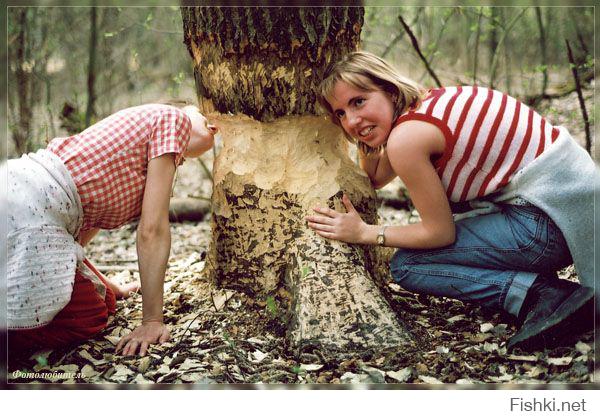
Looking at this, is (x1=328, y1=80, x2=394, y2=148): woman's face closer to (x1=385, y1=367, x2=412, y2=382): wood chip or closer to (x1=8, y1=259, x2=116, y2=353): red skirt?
(x1=385, y1=367, x2=412, y2=382): wood chip

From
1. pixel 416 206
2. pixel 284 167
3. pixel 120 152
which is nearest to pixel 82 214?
pixel 120 152

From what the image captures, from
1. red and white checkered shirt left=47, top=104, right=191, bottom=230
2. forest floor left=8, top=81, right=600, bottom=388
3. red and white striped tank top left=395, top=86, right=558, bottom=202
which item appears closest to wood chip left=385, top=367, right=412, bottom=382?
forest floor left=8, top=81, right=600, bottom=388

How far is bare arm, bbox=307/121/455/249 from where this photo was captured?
1966 millimetres

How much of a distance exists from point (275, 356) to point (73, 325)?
2.44 feet

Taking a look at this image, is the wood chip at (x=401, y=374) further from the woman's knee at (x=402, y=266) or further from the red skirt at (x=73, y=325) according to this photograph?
the red skirt at (x=73, y=325)

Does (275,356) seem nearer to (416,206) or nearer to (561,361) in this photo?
(416,206)

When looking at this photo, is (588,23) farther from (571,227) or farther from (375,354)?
(375,354)

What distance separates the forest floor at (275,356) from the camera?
1899 mm

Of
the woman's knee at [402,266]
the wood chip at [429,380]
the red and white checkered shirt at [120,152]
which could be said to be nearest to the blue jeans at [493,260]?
the woman's knee at [402,266]

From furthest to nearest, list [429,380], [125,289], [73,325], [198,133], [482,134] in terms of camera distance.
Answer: [125,289] < [198,133] < [73,325] < [482,134] < [429,380]

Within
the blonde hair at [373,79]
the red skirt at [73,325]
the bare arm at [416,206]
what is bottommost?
the red skirt at [73,325]

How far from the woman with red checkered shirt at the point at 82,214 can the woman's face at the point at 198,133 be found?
0.20 ft

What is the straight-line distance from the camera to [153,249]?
6.92 feet

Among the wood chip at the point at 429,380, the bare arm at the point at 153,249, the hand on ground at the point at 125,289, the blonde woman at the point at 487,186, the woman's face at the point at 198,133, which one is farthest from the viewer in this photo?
the hand on ground at the point at 125,289
